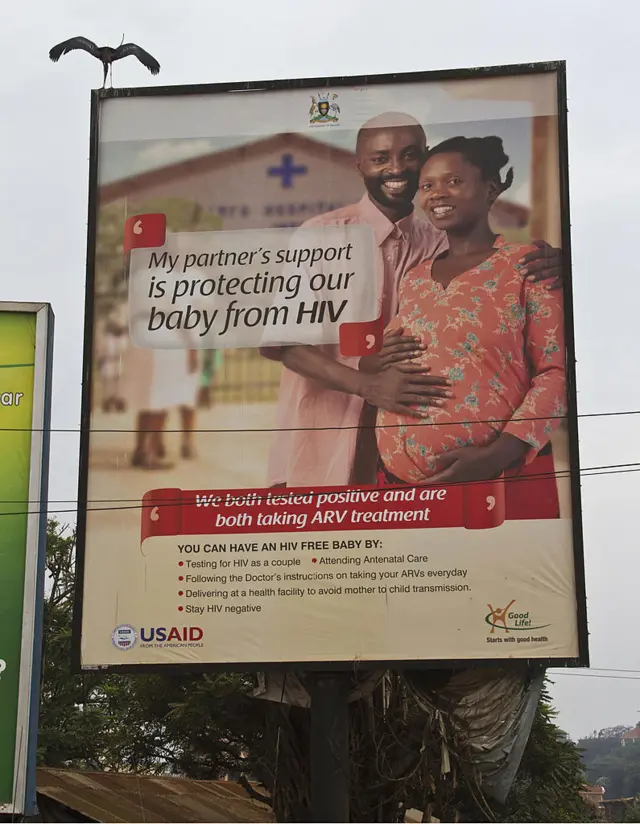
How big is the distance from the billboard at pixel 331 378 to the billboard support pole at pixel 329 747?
482 mm

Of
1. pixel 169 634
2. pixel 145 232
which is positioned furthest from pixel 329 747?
pixel 145 232

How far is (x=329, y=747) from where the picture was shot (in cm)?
1017

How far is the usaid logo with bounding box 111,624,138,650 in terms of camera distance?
10.1 metres

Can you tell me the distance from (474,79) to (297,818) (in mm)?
7709

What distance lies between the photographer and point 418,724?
1148 centimetres

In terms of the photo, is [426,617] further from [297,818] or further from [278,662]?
[297,818]

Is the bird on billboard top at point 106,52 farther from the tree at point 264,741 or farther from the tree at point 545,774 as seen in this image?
Result: the tree at point 545,774

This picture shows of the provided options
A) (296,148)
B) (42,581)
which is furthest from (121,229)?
(42,581)

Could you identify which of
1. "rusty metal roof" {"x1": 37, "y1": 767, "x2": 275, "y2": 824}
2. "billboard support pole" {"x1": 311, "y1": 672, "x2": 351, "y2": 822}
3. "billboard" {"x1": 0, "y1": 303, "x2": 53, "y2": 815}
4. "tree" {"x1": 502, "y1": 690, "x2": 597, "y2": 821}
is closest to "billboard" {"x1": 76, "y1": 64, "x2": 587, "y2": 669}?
"billboard support pole" {"x1": 311, "y1": 672, "x2": 351, "y2": 822}

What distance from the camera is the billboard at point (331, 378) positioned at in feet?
32.8

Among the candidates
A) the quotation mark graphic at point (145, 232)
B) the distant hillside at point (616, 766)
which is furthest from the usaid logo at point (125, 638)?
the distant hillside at point (616, 766)

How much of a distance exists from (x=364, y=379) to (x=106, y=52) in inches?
186

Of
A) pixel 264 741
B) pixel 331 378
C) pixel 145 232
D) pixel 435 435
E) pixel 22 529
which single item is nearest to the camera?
pixel 22 529

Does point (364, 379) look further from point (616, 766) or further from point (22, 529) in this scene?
point (616, 766)
